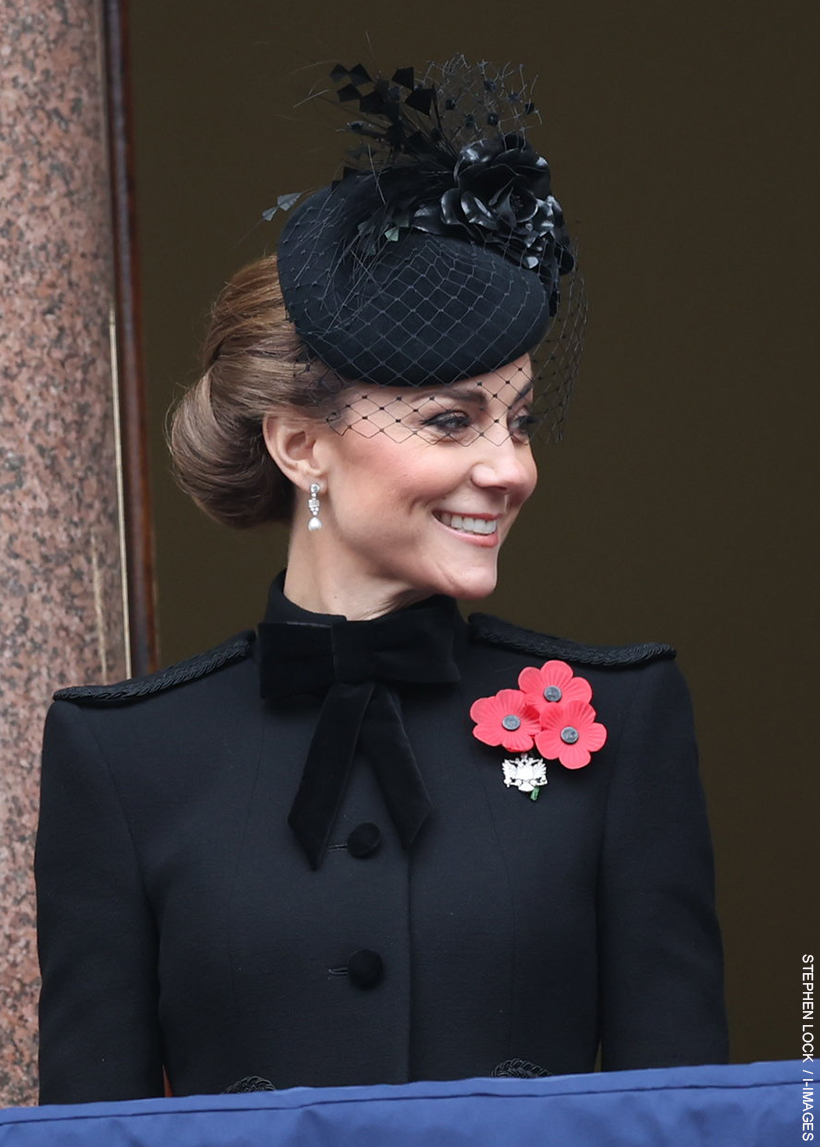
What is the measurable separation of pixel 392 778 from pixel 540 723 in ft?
0.57

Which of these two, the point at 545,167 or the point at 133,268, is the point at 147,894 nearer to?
the point at 545,167

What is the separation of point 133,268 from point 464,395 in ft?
4.54

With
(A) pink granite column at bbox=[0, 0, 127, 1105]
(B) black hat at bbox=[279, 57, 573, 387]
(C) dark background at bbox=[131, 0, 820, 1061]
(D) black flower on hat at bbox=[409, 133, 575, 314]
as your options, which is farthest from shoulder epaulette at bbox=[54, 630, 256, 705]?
(C) dark background at bbox=[131, 0, 820, 1061]

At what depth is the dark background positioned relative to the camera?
4.17 m

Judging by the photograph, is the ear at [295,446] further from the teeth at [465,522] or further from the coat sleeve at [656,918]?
the coat sleeve at [656,918]

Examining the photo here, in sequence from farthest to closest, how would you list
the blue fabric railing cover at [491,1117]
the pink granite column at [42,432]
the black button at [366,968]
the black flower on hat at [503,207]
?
the pink granite column at [42,432], the black flower on hat at [503,207], the black button at [366,968], the blue fabric railing cover at [491,1117]

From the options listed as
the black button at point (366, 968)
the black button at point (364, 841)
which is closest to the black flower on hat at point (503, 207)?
the black button at point (364, 841)

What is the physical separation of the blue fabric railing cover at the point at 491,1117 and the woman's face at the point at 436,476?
2.13 feet

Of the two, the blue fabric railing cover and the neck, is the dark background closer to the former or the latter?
the neck

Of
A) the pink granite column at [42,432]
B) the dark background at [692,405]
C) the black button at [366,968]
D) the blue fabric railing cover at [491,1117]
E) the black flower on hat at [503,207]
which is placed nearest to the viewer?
the blue fabric railing cover at [491,1117]

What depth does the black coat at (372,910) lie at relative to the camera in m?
1.94

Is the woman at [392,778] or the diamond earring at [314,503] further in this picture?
the diamond earring at [314,503]

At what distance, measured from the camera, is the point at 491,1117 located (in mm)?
1439

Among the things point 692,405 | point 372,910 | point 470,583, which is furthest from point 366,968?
point 692,405
